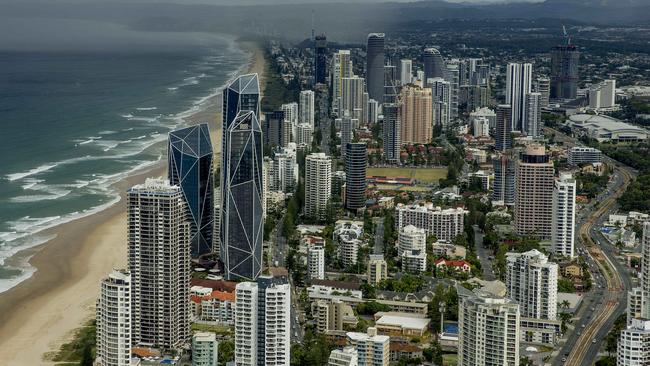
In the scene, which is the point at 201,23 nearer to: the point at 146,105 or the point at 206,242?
the point at 146,105

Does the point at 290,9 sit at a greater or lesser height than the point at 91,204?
greater

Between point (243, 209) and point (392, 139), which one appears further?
point (392, 139)

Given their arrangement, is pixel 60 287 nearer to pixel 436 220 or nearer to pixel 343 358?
pixel 343 358

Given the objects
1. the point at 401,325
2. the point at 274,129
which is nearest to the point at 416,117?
the point at 274,129

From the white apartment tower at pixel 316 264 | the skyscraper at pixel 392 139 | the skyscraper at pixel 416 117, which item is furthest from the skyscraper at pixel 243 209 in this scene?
the skyscraper at pixel 416 117

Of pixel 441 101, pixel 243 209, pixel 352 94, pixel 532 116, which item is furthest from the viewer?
pixel 441 101

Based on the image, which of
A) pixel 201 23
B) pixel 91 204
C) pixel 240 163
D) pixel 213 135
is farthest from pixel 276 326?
pixel 201 23
